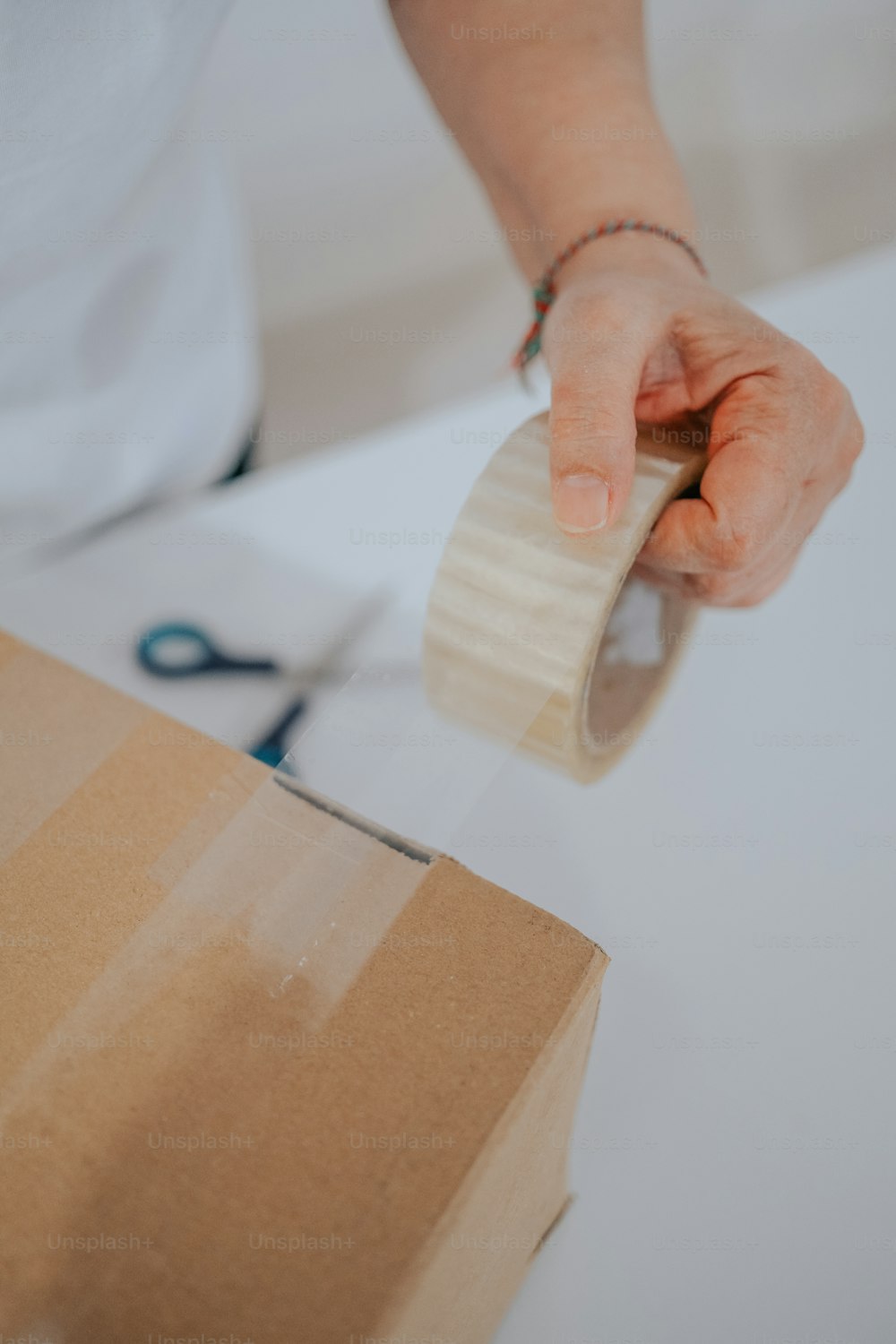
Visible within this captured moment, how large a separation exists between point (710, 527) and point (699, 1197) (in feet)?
1.19

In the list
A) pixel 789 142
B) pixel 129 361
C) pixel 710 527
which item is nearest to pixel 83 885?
pixel 710 527

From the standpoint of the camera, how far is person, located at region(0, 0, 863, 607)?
0.49 meters

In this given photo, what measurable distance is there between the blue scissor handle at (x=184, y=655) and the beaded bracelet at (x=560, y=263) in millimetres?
274

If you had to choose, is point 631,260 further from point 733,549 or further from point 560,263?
point 733,549

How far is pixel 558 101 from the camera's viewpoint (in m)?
0.64

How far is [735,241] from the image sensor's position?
1.53 metres

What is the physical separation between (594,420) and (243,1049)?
0.32 m

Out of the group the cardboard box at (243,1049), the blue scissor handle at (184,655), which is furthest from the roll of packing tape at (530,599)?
the blue scissor handle at (184,655)

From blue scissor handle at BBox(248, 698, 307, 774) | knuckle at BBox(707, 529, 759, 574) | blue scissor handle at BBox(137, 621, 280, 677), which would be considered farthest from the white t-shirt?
knuckle at BBox(707, 529, 759, 574)

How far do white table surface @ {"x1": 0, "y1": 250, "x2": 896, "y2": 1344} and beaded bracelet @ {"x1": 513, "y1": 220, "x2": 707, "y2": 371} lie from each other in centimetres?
14

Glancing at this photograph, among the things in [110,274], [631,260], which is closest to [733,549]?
[631,260]

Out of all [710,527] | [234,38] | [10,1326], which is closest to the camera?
[10,1326]

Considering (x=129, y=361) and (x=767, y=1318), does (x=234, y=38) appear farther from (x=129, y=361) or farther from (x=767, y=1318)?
(x=767, y=1318)

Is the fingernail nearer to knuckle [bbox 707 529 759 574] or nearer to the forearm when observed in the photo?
knuckle [bbox 707 529 759 574]
